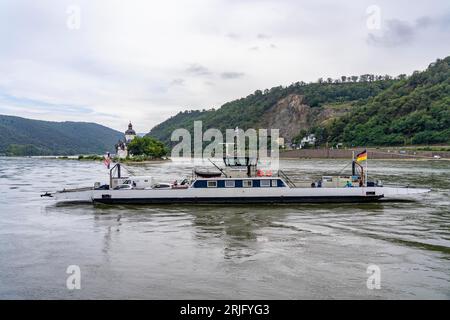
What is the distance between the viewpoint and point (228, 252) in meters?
19.5

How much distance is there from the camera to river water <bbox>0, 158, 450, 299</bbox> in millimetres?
14492

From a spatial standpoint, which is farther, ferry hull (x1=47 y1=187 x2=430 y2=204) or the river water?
ferry hull (x1=47 y1=187 x2=430 y2=204)

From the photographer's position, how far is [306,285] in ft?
48.3

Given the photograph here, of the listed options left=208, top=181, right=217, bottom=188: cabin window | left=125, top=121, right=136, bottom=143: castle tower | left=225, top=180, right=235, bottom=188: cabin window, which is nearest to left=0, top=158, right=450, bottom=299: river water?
left=225, top=180, right=235, bottom=188: cabin window

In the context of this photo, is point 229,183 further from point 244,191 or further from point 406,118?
point 406,118

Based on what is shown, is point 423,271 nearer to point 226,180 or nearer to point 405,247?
point 405,247

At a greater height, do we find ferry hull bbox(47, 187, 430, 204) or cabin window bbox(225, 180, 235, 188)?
cabin window bbox(225, 180, 235, 188)

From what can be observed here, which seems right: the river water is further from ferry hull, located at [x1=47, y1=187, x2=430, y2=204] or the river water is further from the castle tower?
the castle tower

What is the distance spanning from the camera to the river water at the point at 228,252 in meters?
14.5

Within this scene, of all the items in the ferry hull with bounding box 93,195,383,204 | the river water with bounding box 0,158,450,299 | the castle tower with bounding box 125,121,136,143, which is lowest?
the river water with bounding box 0,158,450,299

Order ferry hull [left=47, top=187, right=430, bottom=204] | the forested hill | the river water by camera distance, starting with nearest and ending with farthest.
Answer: the river water < ferry hull [left=47, top=187, right=430, bottom=204] < the forested hill

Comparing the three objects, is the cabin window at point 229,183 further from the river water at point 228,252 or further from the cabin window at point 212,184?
the river water at point 228,252

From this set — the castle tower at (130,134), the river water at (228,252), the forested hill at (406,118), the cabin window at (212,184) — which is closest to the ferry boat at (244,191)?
the cabin window at (212,184)

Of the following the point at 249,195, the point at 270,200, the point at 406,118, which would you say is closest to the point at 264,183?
the point at 270,200
